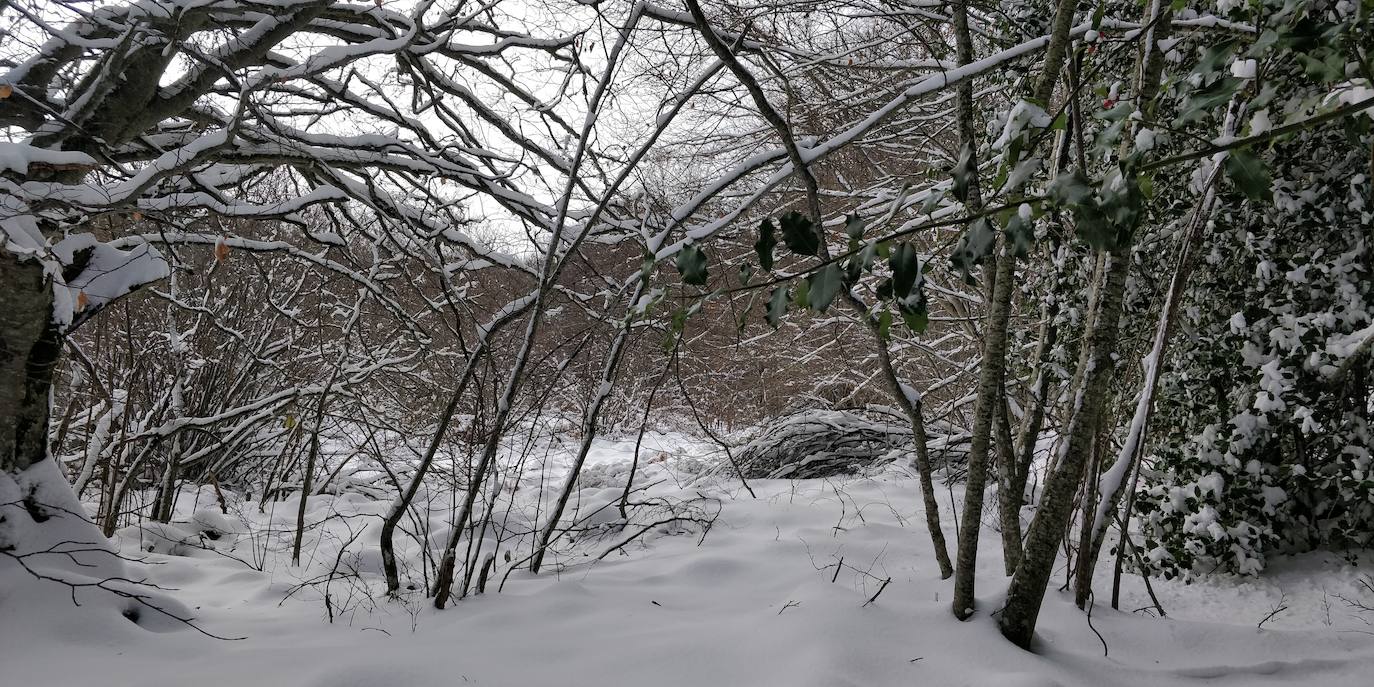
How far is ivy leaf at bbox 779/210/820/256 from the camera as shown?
2.62ft

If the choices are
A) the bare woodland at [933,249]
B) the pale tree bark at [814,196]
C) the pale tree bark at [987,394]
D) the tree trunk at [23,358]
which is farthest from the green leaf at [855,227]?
the tree trunk at [23,358]

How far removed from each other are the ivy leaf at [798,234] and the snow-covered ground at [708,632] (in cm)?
118

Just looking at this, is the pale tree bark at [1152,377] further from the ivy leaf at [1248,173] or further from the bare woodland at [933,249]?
the ivy leaf at [1248,173]

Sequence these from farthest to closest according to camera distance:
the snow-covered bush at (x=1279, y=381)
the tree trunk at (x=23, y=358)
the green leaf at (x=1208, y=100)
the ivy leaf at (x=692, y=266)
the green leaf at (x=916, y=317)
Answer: the snow-covered bush at (x=1279, y=381) < the tree trunk at (x=23, y=358) < the ivy leaf at (x=692, y=266) < the green leaf at (x=916, y=317) < the green leaf at (x=1208, y=100)

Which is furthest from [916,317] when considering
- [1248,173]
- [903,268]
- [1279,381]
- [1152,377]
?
[1279,381]

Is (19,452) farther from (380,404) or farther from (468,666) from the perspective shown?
(380,404)

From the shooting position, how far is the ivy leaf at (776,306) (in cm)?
80

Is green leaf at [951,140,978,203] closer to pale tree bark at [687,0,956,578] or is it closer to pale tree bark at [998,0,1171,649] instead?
pale tree bark at [687,0,956,578]

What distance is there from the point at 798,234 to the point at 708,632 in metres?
1.45

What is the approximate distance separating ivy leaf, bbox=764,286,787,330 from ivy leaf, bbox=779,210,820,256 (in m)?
0.05

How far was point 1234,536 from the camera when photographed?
2479mm

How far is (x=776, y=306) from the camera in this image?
0.81m

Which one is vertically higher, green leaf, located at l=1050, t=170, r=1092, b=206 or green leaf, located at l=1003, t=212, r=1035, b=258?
green leaf, located at l=1050, t=170, r=1092, b=206

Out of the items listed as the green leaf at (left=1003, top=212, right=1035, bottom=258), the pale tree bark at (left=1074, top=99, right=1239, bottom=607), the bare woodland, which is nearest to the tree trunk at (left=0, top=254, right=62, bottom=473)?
the bare woodland
